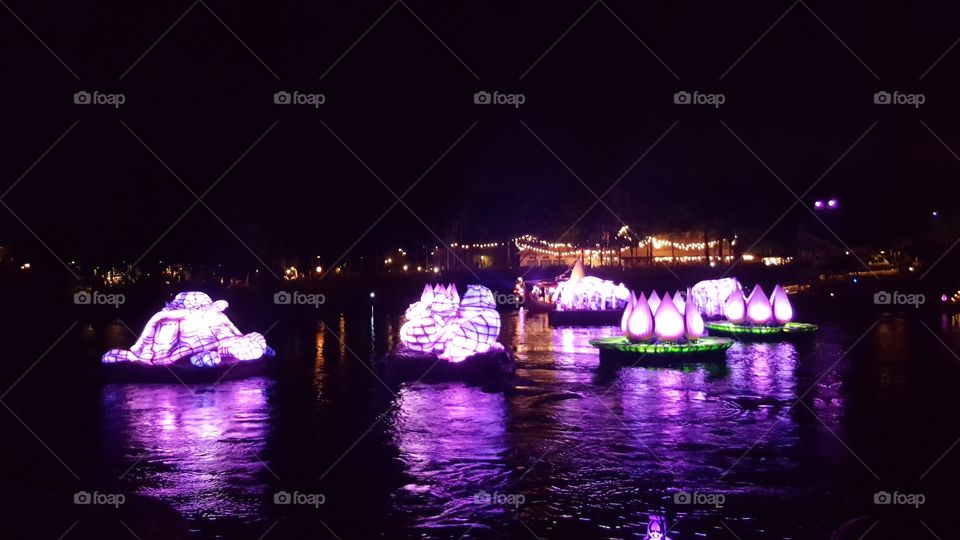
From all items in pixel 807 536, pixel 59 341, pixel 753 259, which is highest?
pixel 753 259

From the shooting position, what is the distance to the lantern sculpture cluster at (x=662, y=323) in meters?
17.9

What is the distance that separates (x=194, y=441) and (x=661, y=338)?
1039cm

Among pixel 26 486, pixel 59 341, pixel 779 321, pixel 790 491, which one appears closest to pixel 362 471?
pixel 26 486

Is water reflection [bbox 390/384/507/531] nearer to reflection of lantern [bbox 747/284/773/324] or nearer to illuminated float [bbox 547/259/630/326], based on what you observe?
A: reflection of lantern [bbox 747/284/773/324]

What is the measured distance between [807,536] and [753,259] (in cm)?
4347

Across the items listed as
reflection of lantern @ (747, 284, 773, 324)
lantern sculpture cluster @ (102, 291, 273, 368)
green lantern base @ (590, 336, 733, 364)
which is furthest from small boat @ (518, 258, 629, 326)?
lantern sculpture cluster @ (102, 291, 273, 368)

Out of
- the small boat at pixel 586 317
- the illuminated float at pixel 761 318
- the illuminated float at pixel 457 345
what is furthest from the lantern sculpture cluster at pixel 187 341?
the small boat at pixel 586 317

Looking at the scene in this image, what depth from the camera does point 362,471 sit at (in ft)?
31.6

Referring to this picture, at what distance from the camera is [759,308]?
21.9 m

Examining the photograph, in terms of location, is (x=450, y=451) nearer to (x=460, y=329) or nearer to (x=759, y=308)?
(x=460, y=329)

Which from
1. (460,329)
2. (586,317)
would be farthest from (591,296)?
(460,329)

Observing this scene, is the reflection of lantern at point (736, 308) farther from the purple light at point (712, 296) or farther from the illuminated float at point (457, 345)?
the illuminated float at point (457, 345)

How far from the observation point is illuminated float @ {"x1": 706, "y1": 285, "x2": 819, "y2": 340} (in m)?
21.5

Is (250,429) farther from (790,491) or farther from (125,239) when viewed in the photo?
(125,239)
